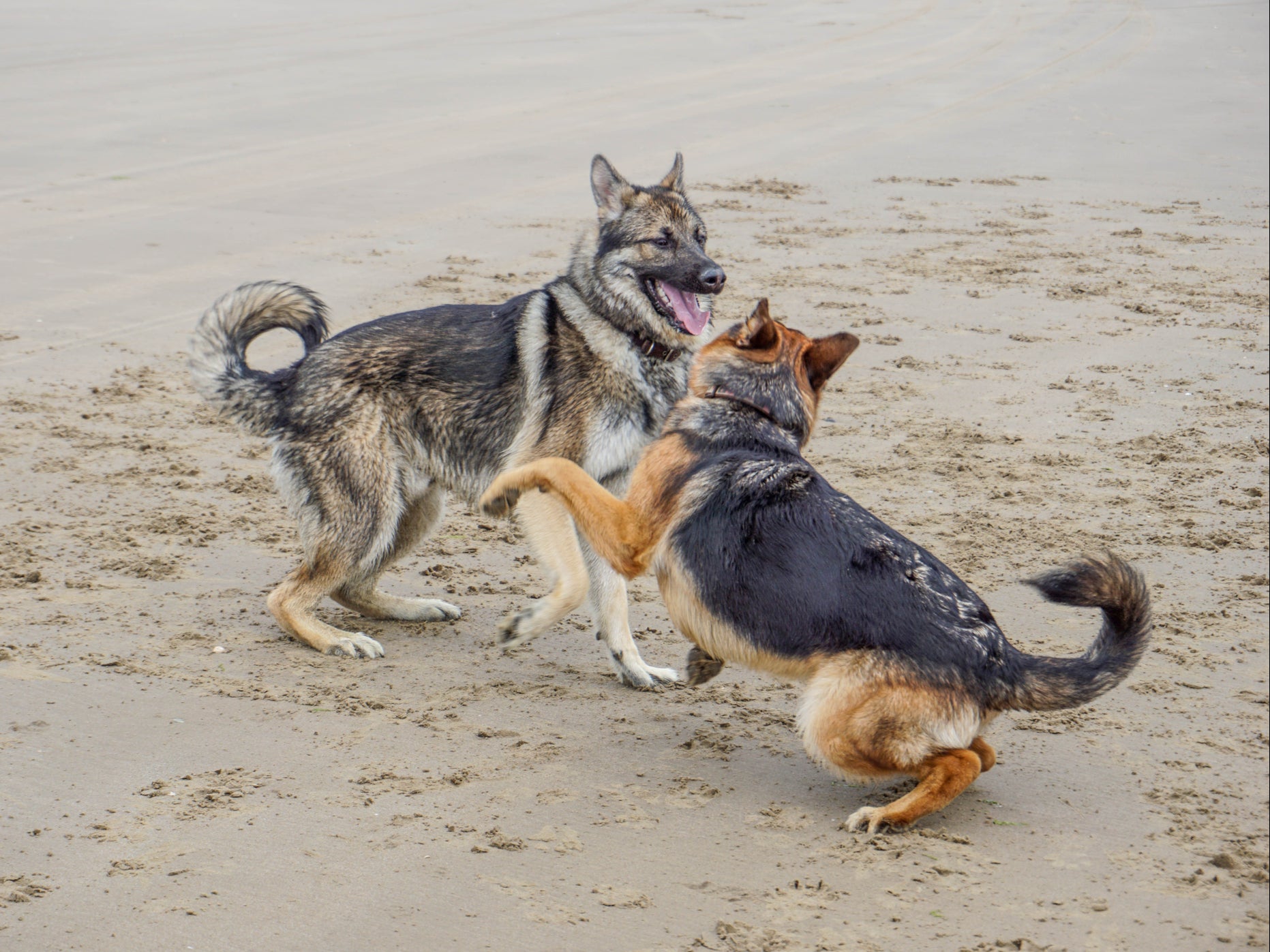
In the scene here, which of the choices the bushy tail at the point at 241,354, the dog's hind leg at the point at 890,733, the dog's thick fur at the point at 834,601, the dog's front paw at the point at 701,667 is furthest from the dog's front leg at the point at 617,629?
the bushy tail at the point at 241,354

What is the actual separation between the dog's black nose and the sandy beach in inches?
59.5

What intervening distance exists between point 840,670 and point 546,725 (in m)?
1.25

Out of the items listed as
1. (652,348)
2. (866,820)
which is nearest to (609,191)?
(652,348)

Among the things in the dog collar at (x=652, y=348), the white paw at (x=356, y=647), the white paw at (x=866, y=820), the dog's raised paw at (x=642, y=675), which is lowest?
the white paw at (x=866, y=820)

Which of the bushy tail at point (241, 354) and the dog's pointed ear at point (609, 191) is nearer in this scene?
the bushy tail at point (241, 354)

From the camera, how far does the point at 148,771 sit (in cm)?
420

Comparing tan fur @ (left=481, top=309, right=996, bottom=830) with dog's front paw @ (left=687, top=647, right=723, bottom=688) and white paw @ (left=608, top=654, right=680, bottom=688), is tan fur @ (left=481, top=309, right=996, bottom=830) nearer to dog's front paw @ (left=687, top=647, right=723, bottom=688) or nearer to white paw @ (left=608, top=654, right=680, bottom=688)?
dog's front paw @ (left=687, top=647, right=723, bottom=688)

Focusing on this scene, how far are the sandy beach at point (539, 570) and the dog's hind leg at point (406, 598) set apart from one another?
8 centimetres

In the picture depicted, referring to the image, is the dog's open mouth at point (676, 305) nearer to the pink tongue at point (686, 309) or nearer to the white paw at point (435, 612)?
the pink tongue at point (686, 309)

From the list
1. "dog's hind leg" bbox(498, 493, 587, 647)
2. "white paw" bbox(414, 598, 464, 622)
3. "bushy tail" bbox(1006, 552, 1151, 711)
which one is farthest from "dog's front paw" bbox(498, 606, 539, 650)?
"bushy tail" bbox(1006, 552, 1151, 711)

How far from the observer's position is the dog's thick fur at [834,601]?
3.99 meters

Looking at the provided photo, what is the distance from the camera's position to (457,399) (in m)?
5.40

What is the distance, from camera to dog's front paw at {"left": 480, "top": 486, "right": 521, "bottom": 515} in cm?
476

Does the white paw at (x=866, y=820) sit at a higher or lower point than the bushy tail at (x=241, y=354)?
lower
